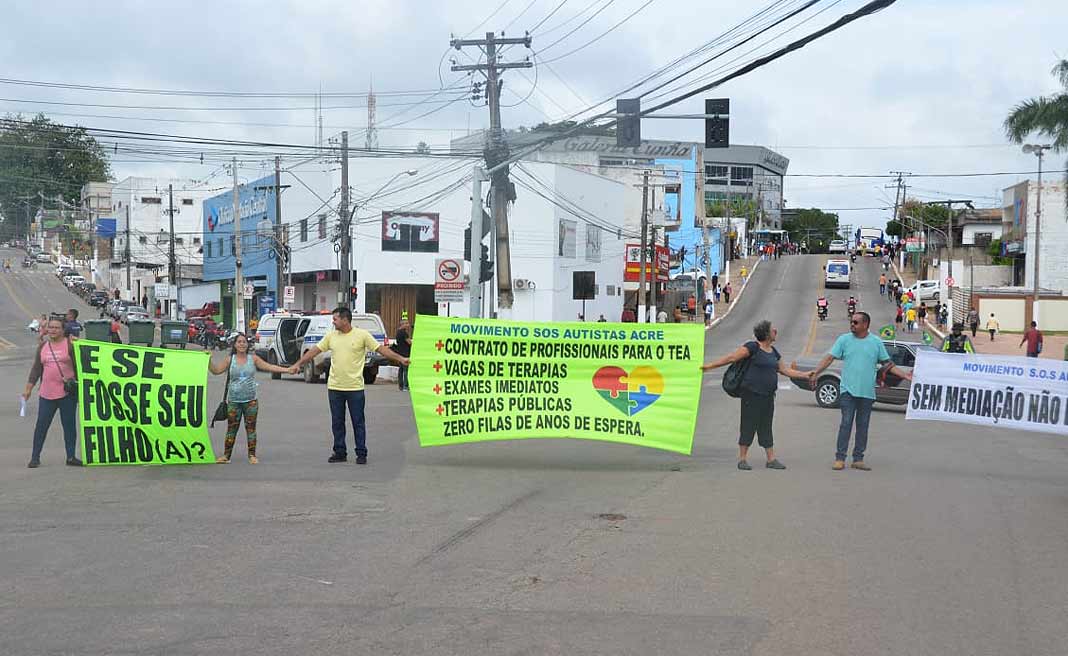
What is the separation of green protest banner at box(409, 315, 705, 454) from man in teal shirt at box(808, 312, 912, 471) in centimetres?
163

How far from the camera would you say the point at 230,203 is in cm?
6850

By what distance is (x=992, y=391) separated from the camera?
1316cm

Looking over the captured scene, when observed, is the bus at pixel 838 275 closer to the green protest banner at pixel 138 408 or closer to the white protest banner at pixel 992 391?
the white protest banner at pixel 992 391

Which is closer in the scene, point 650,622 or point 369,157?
point 650,622

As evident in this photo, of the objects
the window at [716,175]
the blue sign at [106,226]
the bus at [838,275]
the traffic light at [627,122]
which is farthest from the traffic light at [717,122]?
the window at [716,175]

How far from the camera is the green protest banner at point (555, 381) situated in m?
12.9

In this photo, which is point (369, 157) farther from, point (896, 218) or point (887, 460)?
point (896, 218)

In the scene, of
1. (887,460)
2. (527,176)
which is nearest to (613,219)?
(527,176)

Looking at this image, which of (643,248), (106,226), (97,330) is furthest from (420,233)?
(106,226)

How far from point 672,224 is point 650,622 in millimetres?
80293

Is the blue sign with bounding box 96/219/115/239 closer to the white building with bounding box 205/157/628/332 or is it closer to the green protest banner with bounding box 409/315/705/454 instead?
the white building with bounding box 205/157/628/332

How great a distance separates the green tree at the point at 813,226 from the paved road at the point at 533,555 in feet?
508

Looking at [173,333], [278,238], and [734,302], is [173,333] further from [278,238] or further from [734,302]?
[734,302]

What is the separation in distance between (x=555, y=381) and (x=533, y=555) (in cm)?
518
